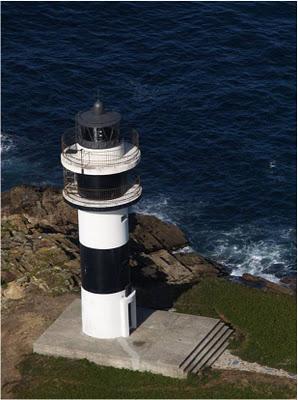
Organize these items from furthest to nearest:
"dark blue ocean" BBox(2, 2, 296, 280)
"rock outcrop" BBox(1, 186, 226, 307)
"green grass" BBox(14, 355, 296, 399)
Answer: "dark blue ocean" BBox(2, 2, 296, 280)
"rock outcrop" BBox(1, 186, 226, 307)
"green grass" BBox(14, 355, 296, 399)

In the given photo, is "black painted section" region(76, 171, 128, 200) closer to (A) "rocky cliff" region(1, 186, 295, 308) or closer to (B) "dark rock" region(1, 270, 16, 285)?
(A) "rocky cliff" region(1, 186, 295, 308)

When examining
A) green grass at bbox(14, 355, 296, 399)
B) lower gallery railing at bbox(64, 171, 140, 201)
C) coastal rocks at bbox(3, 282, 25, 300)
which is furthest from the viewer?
coastal rocks at bbox(3, 282, 25, 300)

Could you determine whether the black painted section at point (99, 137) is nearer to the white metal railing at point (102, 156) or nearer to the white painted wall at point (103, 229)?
the white metal railing at point (102, 156)

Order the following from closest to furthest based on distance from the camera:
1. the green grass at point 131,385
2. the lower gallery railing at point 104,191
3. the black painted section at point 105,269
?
the lower gallery railing at point 104,191 < the green grass at point 131,385 < the black painted section at point 105,269

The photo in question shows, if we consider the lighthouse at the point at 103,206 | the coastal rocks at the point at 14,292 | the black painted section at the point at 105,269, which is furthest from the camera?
the coastal rocks at the point at 14,292

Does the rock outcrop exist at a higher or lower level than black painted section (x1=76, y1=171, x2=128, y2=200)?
lower

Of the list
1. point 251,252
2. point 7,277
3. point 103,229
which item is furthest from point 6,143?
point 103,229

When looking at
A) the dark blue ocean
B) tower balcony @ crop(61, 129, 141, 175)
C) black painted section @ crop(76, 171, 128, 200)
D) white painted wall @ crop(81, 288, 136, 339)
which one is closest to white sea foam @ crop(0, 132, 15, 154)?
the dark blue ocean

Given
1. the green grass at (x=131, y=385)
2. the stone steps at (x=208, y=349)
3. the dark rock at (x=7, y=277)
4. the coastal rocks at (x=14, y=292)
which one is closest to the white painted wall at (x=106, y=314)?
the green grass at (x=131, y=385)
